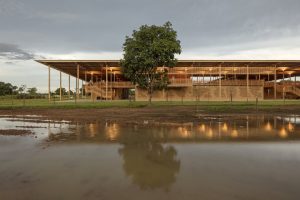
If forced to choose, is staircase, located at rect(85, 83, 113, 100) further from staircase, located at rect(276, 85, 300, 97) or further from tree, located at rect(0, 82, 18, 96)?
tree, located at rect(0, 82, 18, 96)

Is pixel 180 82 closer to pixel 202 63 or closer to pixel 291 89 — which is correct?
pixel 202 63

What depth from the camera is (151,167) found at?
862 centimetres

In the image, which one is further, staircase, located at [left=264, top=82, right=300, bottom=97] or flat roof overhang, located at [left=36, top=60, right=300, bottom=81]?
staircase, located at [left=264, top=82, right=300, bottom=97]

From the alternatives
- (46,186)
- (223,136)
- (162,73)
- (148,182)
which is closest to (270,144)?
(223,136)

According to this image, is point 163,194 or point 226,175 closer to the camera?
point 163,194

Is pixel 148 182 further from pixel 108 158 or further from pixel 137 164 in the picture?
pixel 108 158

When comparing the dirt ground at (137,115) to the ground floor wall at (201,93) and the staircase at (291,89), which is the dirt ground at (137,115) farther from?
the staircase at (291,89)

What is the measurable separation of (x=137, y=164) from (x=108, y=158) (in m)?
1.27

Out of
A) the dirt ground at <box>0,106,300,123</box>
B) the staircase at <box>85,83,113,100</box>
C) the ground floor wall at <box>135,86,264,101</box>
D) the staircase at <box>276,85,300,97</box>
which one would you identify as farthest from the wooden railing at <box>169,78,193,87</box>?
the dirt ground at <box>0,106,300,123</box>

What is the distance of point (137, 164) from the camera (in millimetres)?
9008

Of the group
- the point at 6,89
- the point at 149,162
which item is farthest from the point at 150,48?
the point at 6,89

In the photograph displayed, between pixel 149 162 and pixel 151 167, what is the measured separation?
0.60m

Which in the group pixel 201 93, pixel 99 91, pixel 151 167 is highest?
pixel 99 91

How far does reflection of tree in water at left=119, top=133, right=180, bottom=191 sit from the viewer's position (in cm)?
728
